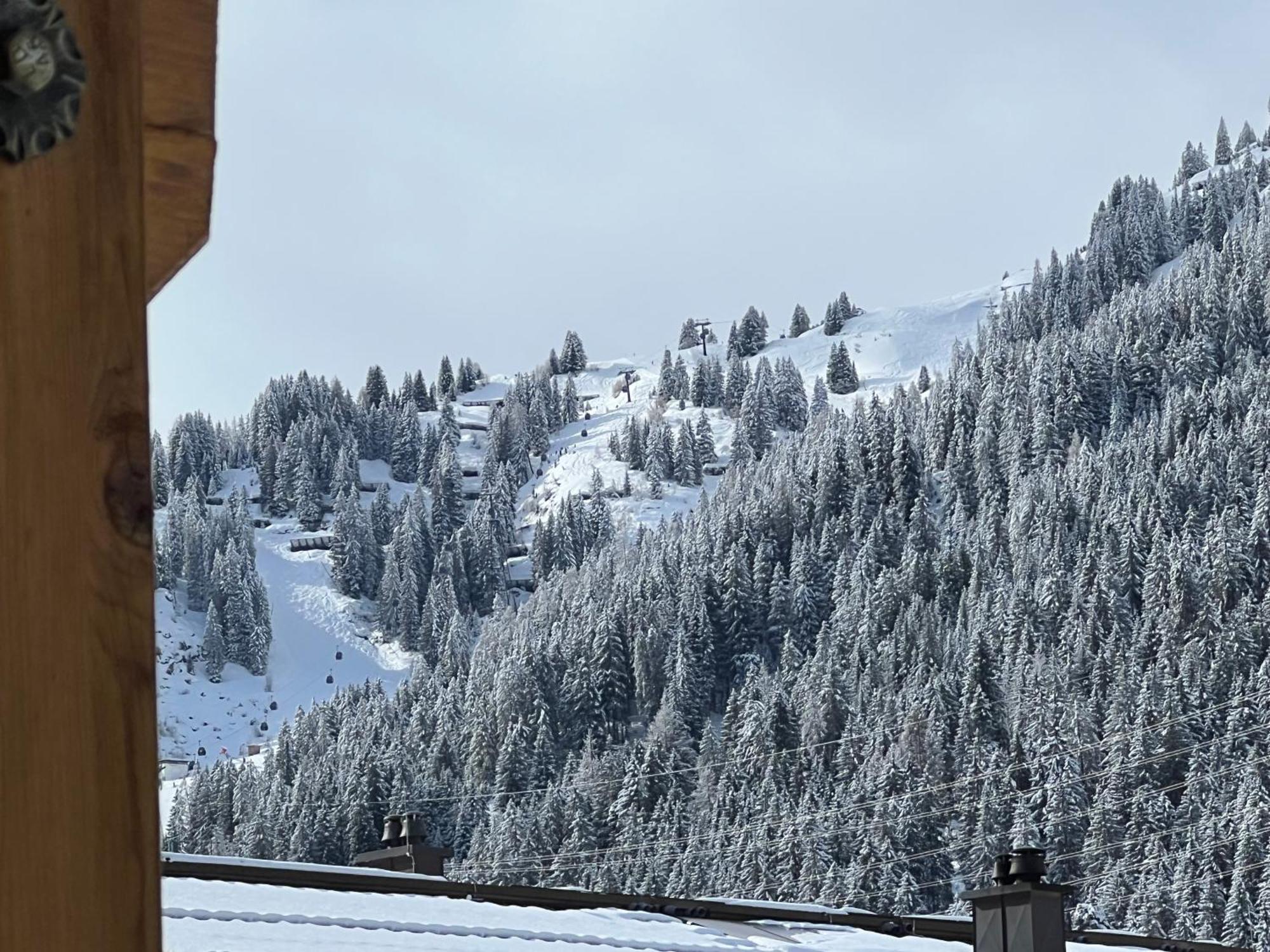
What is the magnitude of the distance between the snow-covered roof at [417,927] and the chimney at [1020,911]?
0.50m

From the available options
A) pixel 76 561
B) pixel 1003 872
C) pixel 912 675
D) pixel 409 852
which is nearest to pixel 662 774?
pixel 912 675

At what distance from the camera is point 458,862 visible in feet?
275

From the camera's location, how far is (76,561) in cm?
112

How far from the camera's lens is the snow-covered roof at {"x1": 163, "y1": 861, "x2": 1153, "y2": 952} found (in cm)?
782

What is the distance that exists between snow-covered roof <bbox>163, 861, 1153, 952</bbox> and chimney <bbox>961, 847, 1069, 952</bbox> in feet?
1.64

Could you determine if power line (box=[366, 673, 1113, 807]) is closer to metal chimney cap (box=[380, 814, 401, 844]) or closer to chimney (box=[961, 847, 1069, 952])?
metal chimney cap (box=[380, 814, 401, 844])

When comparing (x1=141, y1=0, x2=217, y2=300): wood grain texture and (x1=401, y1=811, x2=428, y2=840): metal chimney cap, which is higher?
(x1=141, y1=0, x2=217, y2=300): wood grain texture

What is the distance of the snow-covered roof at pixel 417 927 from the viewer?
308 inches

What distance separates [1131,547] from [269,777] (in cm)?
4911

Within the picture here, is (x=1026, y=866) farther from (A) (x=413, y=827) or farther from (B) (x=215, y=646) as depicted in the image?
(B) (x=215, y=646)

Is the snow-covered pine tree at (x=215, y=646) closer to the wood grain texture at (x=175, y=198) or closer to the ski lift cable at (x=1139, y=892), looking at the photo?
the ski lift cable at (x=1139, y=892)

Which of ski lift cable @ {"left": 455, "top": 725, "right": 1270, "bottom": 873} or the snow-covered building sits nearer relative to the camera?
the snow-covered building

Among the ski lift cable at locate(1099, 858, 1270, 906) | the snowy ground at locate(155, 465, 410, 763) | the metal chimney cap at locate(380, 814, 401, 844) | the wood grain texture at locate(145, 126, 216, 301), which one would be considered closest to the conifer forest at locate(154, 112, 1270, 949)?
the ski lift cable at locate(1099, 858, 1270, 906)

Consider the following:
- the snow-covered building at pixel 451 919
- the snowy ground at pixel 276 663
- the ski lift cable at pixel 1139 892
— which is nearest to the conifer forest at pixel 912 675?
the ski lift cable at pixel 1139 892
